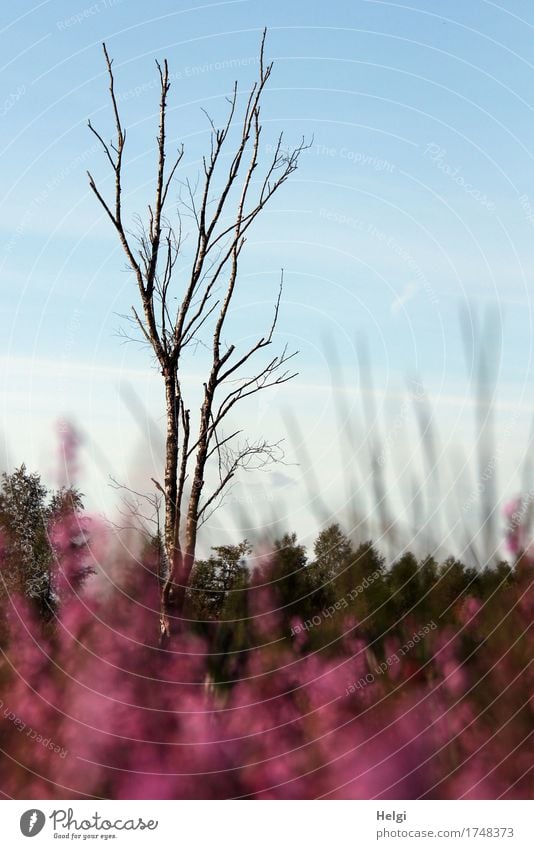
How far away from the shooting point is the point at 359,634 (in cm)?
509

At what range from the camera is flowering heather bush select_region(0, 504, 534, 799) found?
13.3 feet

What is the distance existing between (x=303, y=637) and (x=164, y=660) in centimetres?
83

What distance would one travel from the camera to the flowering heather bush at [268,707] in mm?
4039

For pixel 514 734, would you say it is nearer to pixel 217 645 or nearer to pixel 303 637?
pixel 303 637
